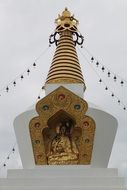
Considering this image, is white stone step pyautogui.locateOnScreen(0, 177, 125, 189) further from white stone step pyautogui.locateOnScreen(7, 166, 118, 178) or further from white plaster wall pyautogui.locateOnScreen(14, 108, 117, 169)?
white plaster wall pyautogui.locateOnScreen(14, 108, 117, 169)

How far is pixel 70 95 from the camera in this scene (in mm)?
14594

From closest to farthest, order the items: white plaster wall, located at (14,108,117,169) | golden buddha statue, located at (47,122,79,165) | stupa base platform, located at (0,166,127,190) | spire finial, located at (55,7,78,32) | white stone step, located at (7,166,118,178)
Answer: stupa base platform, located at (0,166,127,190)
white stone step, located at (7,166,118,178)
golden buddha statue, located at (47,122,79,165)
white plaster wall, located at (14,108,117,169)
spire finial, located at (55,7,78,32)

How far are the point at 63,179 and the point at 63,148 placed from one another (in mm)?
1729

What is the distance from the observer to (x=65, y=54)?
55.7 ft

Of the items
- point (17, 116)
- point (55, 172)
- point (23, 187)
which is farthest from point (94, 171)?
point (17, 116)

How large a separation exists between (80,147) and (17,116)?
2.20 m

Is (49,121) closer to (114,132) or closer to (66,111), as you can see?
(66,111)

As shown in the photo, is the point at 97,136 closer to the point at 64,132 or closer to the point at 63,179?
the point at 64,132

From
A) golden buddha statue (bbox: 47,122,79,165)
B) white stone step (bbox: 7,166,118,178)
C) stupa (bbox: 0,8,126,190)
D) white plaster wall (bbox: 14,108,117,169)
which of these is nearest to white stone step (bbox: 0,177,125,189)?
white stone step (bbox: 7,166,118,178)

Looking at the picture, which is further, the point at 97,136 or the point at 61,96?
the point at 97,136

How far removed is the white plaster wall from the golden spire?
5.06 feet

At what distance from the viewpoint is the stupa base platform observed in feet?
42.5

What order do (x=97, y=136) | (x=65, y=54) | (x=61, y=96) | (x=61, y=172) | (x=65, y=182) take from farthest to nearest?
(x=65, y=54) < (x=97, y=136) < (x=61, y=96) < (x=61, y=172) < (x=65, y=182)

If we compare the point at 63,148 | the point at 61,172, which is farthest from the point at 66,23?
the point at 61,172
